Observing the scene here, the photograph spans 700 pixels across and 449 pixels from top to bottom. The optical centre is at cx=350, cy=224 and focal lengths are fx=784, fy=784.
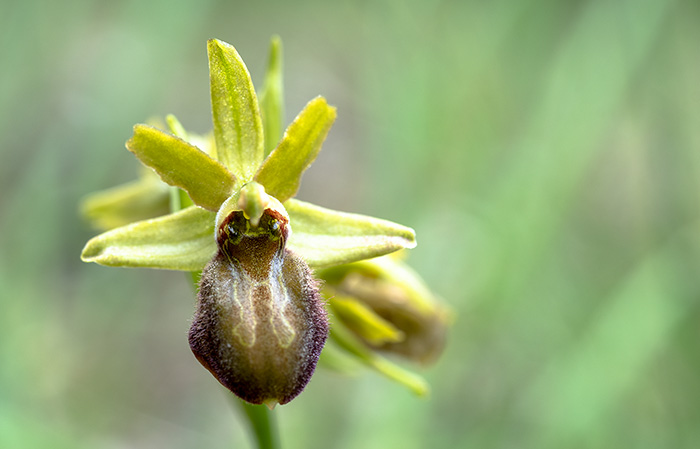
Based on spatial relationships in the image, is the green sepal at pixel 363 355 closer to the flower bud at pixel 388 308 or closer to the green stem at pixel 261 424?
the flower bud at pixel 388 308

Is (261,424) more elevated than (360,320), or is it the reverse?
(360,320)

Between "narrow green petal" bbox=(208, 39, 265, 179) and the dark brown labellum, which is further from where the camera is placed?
"narrow green petal" bbox=(208, 39, 265, 179)

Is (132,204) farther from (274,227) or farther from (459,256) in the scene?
(459,256)

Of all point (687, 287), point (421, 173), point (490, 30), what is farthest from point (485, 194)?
point (687, 287)

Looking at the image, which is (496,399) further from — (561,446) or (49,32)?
(49,32)

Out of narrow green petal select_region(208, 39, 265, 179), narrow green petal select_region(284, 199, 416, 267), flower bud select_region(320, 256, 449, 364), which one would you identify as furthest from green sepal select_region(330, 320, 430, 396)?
narrow green petal select_region(208, 39, 265, 179)

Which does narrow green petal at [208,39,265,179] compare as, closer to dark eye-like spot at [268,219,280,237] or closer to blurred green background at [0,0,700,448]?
dark eye-like spot at [268,219,280,237]

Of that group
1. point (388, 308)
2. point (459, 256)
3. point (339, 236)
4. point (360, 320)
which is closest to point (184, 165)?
point (339, 236)
